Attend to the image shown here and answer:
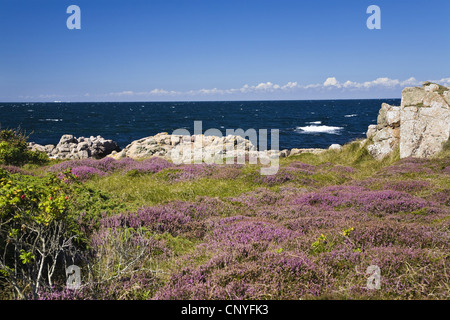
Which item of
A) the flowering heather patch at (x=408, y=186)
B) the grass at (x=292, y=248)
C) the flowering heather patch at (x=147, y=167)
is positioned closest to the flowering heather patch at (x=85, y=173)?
the flowering heather patch at (x=147, y=167)

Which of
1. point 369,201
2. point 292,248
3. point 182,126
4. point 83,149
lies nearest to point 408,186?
point 369,201

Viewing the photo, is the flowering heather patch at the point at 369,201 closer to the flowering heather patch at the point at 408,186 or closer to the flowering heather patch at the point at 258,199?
the flowering heather patch at the point at 258,199

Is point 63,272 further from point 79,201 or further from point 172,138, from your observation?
point 172,138

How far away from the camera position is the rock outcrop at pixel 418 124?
1947cm

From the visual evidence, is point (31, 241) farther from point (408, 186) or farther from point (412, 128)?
point (412, 128)

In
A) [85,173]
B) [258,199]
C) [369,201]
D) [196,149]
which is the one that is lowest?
[258,199]

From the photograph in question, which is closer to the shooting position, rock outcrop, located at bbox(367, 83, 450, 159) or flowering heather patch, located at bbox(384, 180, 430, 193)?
flowering heather patch, located at bbox(384, 180, 430, 193)

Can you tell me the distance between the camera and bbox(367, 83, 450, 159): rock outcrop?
1947 centimetres

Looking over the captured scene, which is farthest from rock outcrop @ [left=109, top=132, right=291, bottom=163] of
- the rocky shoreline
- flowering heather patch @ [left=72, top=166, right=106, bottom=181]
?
flowering heather patch @ [left=72, top=166, right=106, bottom=181]

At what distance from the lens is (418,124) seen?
20.1 meters

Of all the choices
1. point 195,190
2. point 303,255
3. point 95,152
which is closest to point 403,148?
point 195,190

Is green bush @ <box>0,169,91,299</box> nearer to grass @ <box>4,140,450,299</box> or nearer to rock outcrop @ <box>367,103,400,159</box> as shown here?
grass @ <box>4,140,450,299</box>
